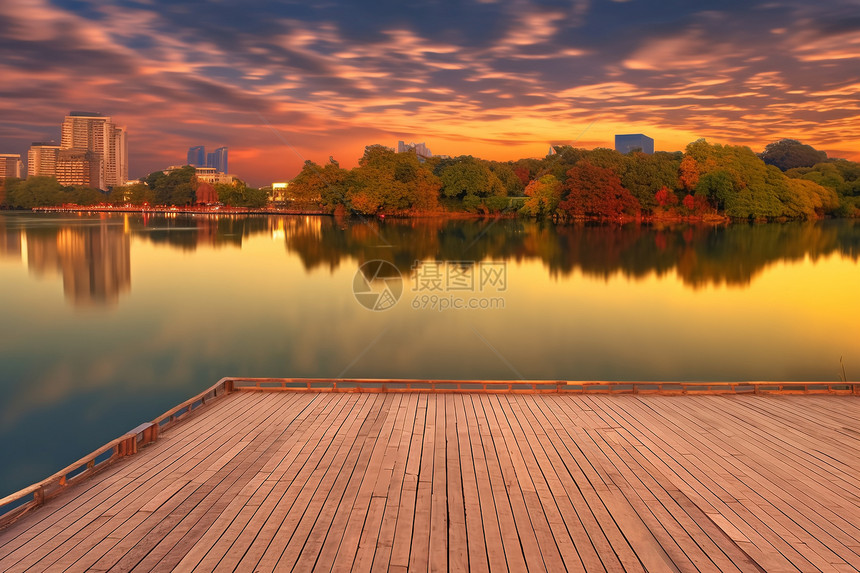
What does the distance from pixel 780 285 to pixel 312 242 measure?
38.1 metres

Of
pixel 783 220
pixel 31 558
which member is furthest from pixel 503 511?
pixel 783 220

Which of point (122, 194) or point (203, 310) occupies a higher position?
point (122, 194)

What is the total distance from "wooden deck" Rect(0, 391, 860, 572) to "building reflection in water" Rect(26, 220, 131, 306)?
2246 centimetres

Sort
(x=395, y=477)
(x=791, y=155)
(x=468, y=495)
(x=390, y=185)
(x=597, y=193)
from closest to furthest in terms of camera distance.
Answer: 1. (x=468, y=495)
2. (x=395, y=477)
3. (x=597, y=193)
4. (x=390, y=185)
5. (x=791, y=155)

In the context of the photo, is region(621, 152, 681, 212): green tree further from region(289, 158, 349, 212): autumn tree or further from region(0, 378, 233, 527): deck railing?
region(0, 378, 233, 527): deck railing

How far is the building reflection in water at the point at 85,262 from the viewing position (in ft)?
92.4

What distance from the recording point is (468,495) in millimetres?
5703

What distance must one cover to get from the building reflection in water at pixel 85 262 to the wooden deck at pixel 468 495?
22.5 metres

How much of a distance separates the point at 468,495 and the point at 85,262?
40003mm

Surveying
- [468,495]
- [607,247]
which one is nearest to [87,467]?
[468,495]

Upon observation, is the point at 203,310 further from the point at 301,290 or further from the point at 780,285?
the point at 780,285

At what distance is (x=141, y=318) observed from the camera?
22500 mm

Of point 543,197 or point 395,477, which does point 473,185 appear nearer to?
point 543,197

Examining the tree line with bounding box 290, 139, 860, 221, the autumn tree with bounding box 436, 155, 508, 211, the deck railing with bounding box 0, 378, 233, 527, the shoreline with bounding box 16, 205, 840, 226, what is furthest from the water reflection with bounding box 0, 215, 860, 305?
the deck railing with bounding box 0, 378, 233, 527
